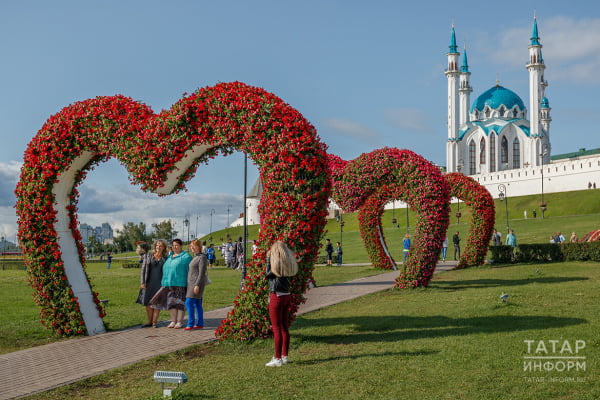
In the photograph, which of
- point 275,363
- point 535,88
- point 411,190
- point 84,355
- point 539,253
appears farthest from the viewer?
point 535,88

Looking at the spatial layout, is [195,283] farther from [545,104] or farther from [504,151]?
[545,104]

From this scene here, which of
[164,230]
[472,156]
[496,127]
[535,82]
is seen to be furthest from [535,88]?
[164,230]

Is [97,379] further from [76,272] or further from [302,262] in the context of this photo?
[76,272]

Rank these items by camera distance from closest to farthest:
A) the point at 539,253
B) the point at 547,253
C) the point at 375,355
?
the point at 375,355
the point at 547,253
the point at 539,253

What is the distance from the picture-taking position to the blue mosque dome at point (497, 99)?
3989 inches

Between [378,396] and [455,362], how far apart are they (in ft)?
5.37

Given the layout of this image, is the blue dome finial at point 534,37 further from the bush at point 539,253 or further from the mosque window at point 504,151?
the bush at point 539,253

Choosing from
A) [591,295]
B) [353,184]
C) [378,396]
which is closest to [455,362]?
[378,396]

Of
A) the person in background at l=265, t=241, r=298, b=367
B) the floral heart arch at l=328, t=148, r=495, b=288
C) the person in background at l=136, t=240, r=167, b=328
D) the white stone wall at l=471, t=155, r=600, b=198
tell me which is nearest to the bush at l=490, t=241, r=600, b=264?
the floral heart arch at l=328, t=148, r=495, b=288

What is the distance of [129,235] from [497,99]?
70.1 m

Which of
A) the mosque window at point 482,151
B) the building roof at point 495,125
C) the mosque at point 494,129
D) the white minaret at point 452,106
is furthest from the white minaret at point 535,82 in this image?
the white minaret at point 452,106

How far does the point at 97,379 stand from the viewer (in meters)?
7.18

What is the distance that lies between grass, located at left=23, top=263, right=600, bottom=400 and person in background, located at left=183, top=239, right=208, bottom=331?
1.53 meters

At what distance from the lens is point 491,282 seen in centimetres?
1711
